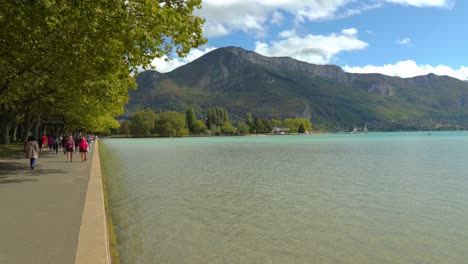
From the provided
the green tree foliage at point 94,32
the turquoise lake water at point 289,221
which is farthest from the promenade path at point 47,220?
the green tree foliage at point 94,32

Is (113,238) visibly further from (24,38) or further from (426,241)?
(24,38)

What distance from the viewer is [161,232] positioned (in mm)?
11430

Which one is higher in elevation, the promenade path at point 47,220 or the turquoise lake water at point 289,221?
the promenade path at point 47,220

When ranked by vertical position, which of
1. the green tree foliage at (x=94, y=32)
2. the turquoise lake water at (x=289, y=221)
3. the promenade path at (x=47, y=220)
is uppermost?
the green tree foliage at (x=94, y=32)

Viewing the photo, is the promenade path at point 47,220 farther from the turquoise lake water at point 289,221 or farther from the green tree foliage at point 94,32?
the green tree foliage at point 94,32

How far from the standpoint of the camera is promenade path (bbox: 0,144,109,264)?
290 inches

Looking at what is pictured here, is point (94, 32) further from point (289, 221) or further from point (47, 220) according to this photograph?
point (289, 221)

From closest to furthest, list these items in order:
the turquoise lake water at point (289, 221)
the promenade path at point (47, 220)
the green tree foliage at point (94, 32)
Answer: the promenade path at point (47, 220) < the turquoise lake water at point (289, 221) < the green tree foliage at point (94, 32)

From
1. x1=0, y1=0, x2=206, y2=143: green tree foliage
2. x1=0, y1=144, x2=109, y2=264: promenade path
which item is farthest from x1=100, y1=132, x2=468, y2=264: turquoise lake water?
x1=0, y1=0, x2=206, y2=143: green tree foliage

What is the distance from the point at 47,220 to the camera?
10.1 m

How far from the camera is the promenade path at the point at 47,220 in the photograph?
738cm

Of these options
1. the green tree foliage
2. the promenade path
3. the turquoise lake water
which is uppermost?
the green tree foliage

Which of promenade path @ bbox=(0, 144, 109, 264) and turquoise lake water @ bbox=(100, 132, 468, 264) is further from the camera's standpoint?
turquoise lake water @ bbox=(100, 132, 468, 264)

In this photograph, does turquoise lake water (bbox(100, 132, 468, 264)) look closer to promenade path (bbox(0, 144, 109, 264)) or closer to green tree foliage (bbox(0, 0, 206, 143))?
promenade path (bbox(0, 144, 109, 264))
